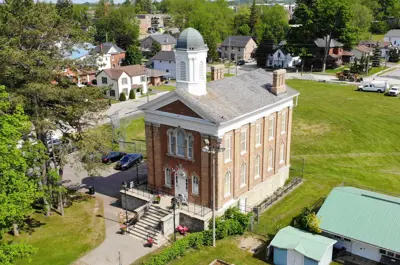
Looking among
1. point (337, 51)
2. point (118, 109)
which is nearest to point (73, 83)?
point (118, 109)

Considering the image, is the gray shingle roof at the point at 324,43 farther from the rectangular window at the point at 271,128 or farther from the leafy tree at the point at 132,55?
the rectangular window at the point at 271,128

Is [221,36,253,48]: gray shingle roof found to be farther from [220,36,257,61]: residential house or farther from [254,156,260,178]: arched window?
[254,156,260,178]: arched window

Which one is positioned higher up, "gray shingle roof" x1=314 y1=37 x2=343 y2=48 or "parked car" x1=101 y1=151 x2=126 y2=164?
"gray shingle roof" x1=314 y1=37 x2=343 y2=48

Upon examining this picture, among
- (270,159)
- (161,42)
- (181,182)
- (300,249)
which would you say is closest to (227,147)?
(181,182)

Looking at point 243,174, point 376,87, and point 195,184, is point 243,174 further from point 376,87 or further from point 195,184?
point 376,87

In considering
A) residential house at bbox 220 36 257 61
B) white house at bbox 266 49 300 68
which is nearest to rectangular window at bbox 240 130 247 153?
white house at bbox 266 49 300 68

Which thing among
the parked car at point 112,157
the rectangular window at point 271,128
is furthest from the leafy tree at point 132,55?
the rectangular window at point 271,128

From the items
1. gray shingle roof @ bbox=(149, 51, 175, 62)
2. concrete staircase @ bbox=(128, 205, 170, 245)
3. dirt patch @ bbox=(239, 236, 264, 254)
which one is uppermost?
gray shingle roof @ bbox=(149, 51, 175, 62)
